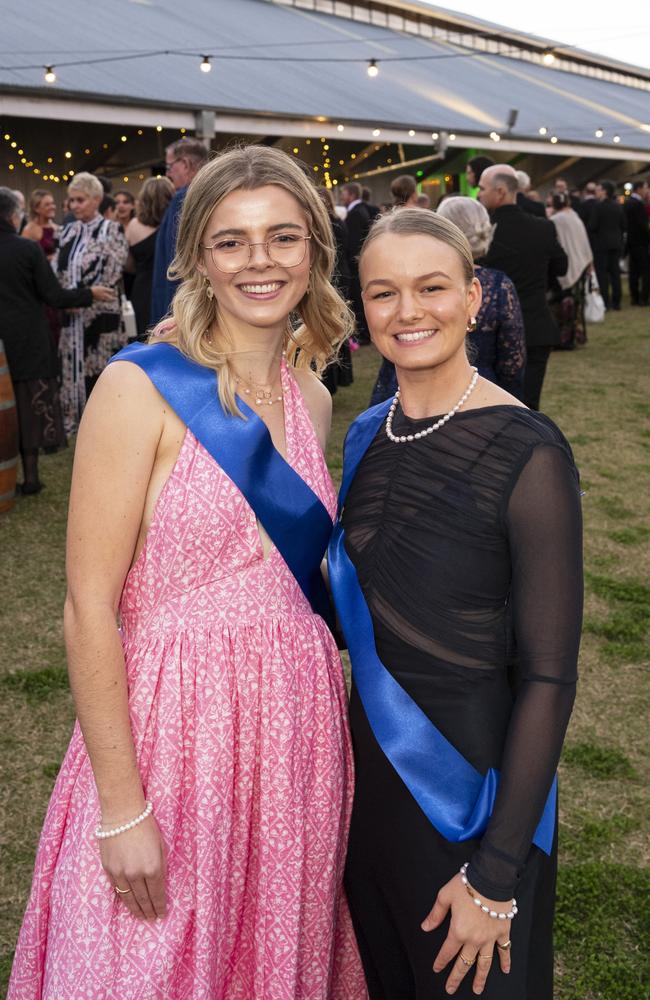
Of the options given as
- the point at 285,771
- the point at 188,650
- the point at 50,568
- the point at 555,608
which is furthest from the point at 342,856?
the point at 50,568

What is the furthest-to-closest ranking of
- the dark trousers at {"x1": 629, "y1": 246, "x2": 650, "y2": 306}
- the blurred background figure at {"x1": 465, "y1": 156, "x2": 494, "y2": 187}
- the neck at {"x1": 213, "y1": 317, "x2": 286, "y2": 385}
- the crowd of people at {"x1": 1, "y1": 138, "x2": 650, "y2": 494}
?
the dark trousers at {"x1": 629, "y1": 246, "x2": 650, "y2": 306}
the blurred background figure at {"x1": 465, "y1": 156, "x2": 494, "y2": 187}
the crowd of people at {"x1": 1, "y1": 138, "x2": 650, "y2": 494}
the neck at {"x1": 213, "y1": 317, "x2": 286, "y2": 385}

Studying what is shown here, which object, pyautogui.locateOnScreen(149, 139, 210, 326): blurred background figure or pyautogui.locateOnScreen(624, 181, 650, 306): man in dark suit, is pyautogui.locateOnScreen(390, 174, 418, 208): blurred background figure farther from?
pyautogui.locateOnScreen(624, 181, 650, 306): man in dark suit

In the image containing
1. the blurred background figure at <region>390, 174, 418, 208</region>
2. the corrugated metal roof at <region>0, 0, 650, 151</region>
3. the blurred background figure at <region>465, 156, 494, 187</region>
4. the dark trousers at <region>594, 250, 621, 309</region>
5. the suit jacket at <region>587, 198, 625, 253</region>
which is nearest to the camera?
the blurred background figure at <region>465, 156, 494, 187</region>

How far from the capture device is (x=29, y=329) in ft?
20.1

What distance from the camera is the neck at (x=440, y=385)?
5.01ft

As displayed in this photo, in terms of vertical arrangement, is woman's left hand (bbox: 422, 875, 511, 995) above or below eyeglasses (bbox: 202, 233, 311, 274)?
below

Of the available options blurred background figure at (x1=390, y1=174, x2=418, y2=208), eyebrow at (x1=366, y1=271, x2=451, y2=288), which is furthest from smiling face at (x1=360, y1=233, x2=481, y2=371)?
blurred background figure at (x1=390, y1=174, x2=418, y2=208)

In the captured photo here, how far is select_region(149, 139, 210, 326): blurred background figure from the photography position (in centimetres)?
535

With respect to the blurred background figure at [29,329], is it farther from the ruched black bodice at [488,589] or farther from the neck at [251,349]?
the ruched black bodice at [488,589]

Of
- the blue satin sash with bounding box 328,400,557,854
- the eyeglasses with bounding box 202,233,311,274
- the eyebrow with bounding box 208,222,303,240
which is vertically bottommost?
the blue satin sash with bounding box 328,400,557,854

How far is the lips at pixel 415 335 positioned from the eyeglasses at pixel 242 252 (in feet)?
0.90

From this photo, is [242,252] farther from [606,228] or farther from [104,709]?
[606,228]

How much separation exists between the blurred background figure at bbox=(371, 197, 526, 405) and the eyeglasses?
8.72 feet

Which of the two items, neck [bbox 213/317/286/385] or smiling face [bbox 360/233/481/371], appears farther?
neck [bbox 213/317/286/385]
